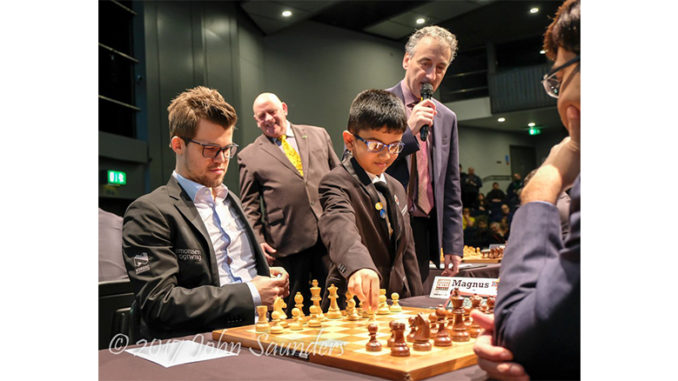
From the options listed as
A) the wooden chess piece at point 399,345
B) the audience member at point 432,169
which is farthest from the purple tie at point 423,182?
the wooden chess piece at point 399,345

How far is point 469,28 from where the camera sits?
3402mm

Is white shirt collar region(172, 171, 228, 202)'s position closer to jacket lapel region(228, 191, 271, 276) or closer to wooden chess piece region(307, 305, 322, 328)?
jacket lapel region(228, 191, 271, 276)

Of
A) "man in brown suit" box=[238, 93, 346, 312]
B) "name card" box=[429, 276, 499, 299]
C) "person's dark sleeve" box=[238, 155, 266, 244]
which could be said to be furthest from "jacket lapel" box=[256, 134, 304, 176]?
"name card" box=[429, 276, 499, 299]

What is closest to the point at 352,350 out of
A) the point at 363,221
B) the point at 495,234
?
the point at 363,221

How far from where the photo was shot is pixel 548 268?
0.69 m

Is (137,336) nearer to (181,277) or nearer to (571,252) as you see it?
(181,277)

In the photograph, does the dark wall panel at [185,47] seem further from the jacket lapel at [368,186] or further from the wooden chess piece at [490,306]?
the wooden chess piece at [490,306]

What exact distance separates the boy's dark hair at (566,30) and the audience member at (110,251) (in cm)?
221

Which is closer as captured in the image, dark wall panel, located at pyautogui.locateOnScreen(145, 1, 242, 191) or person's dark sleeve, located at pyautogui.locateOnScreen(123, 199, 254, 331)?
person's dark sleeve, located at pyautogui.locateOnScreen(123, 199, 254, 331)

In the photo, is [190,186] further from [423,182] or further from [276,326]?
[423,182]

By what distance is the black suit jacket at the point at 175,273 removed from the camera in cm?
152

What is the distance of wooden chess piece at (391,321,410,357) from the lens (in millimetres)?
933

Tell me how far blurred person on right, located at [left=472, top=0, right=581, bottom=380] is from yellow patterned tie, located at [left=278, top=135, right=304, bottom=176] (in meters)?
2.64

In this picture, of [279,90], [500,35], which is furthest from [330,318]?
[279,90]
